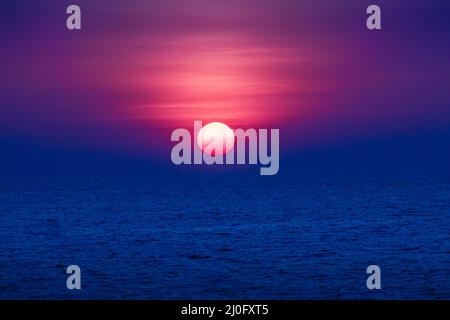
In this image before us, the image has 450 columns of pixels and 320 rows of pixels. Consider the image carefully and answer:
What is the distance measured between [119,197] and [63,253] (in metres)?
62.2

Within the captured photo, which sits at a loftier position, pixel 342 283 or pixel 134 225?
pixel 134 225

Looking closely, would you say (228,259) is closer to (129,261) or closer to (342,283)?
(129,261)

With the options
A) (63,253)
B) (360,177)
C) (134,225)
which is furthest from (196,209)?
(360,177)

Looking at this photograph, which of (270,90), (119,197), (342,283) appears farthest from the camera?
(119,197)

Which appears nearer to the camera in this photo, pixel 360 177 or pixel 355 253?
pixel 355 253

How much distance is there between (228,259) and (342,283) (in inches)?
486

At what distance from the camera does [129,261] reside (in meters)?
50.6

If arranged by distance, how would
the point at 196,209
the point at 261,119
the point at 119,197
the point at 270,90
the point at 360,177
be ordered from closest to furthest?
1. the point at 261,119
2. the point at 270,90
3. the point at 196,209
4. the point at 119,197
5. the point at 360,177

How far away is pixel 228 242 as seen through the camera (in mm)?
62312

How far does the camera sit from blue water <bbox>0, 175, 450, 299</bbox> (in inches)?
1486

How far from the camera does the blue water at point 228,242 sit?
3775cm

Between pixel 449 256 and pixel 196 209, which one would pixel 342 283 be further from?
pixel 196 209
